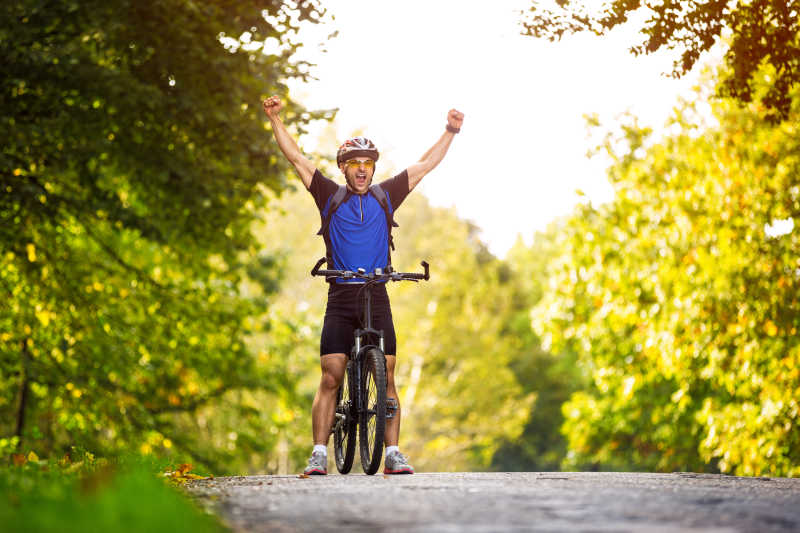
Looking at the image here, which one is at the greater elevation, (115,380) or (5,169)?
(5,169)

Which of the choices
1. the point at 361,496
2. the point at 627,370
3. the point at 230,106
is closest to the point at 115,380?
the point at 230,106

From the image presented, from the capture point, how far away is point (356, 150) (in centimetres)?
761

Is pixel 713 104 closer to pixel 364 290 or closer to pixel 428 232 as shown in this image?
pixel 364 290

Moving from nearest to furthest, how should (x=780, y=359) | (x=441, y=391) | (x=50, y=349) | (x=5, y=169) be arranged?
(x=5, y=169) → (x=50, y=349) → (x=780, y=359) → (x=441, y=391)

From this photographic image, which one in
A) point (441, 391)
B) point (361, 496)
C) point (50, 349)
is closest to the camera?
point (361, 496)

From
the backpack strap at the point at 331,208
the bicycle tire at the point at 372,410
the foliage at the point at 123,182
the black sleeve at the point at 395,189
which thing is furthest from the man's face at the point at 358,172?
the foliage at the point at 123,182

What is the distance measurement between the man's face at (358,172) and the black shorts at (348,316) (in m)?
0.67

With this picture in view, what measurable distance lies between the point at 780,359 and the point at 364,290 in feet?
37.1

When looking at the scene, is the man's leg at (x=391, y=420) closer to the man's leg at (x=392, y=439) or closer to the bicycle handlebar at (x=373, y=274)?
the man's leg at (x=392, y=439)

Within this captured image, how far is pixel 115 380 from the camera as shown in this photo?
19.0 metres

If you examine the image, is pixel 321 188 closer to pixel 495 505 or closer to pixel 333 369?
pixel 333 369

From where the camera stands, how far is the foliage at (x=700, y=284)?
17.1m

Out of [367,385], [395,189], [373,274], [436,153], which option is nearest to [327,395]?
[367,385]

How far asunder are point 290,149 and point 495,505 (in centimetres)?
349
